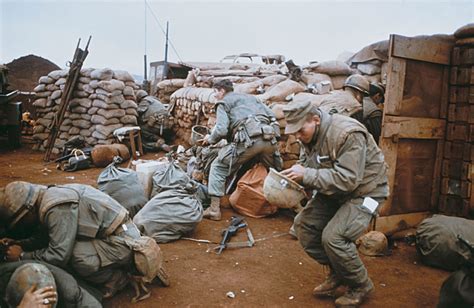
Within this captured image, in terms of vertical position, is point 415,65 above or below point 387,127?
above

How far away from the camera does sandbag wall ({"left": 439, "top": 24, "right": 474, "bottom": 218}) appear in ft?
14.1

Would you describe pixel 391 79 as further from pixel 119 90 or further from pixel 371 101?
pixel 119 90

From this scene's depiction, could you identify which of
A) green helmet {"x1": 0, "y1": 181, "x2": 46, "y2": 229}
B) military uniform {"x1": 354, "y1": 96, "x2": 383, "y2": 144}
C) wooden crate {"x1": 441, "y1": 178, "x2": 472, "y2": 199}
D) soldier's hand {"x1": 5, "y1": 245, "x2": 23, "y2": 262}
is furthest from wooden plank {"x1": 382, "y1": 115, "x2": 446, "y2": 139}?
soldier's hand {"x1": 5, "y1": 245, "x2": 23, "y2": 262}

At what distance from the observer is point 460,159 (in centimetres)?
444

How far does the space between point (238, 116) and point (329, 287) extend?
8.57ft

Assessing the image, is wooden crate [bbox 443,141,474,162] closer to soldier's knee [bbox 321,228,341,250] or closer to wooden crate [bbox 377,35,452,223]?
wooden crate [bbox 377,35,452,223]

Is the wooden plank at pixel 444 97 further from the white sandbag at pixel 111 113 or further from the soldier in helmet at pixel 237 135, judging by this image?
the white sandbag at pixel 111 113

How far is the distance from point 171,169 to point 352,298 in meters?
2.81

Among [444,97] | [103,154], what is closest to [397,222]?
[444,97]

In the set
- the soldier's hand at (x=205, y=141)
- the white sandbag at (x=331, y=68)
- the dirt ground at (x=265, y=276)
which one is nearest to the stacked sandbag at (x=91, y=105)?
the soldier's hand at (x=205, y=141)

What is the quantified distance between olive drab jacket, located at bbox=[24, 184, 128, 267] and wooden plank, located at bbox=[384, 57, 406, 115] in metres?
2.92

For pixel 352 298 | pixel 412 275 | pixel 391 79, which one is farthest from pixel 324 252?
pixel 391 79

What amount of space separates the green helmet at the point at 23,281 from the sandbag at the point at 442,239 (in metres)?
3.30

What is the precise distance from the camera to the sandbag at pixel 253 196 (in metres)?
5.23
